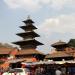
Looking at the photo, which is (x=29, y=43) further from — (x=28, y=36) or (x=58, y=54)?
(x=58, y=54)

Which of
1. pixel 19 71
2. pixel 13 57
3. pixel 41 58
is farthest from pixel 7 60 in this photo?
pixel 19 71

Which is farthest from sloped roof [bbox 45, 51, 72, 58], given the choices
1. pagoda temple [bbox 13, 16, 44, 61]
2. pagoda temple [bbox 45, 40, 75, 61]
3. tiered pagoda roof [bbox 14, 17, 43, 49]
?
tiered pagoda roof [bbox 14, 17, 43, 49]

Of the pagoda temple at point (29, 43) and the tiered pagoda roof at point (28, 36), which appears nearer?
the pagoda temple at point (29, 43)

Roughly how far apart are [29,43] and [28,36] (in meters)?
2.37

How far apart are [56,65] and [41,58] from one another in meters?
17.2

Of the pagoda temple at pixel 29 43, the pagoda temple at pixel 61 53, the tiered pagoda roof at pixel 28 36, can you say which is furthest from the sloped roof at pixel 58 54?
the tiered pagoda roof at pixel 28 36

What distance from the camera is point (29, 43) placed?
56.7m

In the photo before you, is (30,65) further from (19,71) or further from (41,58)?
(41,58)

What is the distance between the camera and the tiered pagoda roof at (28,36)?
56.7 m

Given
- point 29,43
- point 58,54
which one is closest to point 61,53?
point 58,54

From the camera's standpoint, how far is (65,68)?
130ft

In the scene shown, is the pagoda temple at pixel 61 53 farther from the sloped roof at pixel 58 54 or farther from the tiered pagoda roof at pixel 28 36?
the tiered pagoda roof at pixel 28 36

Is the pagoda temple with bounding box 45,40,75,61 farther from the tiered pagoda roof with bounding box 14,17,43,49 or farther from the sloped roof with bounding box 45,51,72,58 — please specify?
the tiered pagoda roof with bounding box 14,17,43,49

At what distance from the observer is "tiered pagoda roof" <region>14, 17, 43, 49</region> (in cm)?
5669
